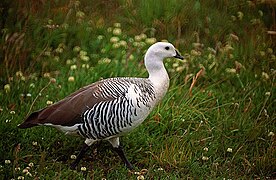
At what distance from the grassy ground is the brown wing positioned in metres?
0.33

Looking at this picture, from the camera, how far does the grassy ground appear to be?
701 cm

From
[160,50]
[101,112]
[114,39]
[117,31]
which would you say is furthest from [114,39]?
[101,112]

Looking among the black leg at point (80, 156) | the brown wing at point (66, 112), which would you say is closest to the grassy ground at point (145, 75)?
the black leg at point (80, 156)

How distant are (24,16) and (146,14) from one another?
1.66 meters

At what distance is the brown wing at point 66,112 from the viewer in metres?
6.60

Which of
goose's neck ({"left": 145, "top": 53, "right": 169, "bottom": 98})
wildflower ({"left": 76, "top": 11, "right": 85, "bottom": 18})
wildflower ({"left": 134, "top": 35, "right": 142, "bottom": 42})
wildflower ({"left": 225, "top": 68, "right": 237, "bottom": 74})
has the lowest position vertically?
wildflower ({"left": 225, "top": 68, "right": 237, "bottom": 74})

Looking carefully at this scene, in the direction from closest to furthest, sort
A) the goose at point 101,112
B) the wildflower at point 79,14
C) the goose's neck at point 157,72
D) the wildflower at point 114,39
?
the goose at point 101,112 < the goose's neck at point 157,72 < the wildflower at point 114,39 < the wildflower at point 79,14

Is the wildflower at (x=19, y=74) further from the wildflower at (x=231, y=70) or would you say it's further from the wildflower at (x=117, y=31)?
the wildflower at (x=231, y=70)

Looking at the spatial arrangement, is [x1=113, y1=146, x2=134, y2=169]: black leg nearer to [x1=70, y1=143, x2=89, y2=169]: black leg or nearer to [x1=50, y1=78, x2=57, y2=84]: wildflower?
[x1=70, y1=143, x2=89, y2=169]: black leg

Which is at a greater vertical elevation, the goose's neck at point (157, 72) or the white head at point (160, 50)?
the white head at point (160, 50)

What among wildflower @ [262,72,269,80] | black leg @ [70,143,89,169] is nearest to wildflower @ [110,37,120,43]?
wildflower @ [262,72,269,80]

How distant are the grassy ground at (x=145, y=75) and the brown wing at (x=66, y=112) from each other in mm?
328

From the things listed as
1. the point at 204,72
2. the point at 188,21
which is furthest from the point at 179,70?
the point at 188,21

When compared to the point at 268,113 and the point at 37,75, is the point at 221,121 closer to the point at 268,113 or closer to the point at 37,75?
the point at 268,113
